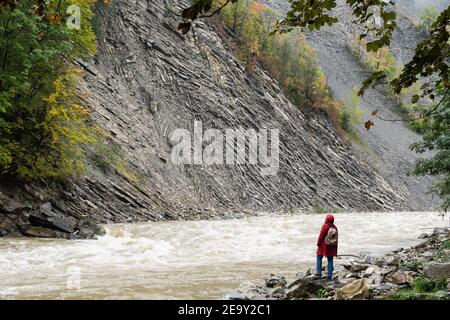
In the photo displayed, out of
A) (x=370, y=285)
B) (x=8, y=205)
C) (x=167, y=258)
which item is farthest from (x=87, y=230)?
(x=370, y=285)

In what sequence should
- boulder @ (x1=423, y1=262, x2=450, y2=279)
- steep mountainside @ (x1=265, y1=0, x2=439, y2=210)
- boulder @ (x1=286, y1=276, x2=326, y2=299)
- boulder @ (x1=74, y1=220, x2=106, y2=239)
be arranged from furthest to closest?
steep mountainside @ (x1=265, y1=0, x2=439, y2=210), boulder @ (x1=74, y1=220, x2=106, y2=239), boulder @ (x1=286, y1=276, x2=326, y2=299), boulder @ (x1=423, y1=262, x2=450, y2=279)

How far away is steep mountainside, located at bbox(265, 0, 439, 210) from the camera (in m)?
53.8

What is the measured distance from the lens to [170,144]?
3180 centimetres

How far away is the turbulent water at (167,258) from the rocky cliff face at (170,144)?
3570 mm

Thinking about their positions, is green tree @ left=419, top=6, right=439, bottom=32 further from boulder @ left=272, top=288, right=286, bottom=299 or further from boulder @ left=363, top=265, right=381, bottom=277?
boulder @ left=272, top=288, right=286, bottom=299

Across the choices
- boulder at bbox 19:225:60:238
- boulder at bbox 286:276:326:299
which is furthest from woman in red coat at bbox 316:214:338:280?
boulder at bbox 19:225:60:238

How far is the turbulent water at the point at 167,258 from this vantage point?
9.67 metres

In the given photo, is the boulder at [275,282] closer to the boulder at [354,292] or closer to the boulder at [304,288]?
the boulder at [304,288]

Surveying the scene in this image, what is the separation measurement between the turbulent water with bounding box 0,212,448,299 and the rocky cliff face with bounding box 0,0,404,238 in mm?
3570

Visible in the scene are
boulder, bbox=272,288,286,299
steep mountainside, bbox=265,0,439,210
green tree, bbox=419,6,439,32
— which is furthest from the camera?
green tree, bbox=419,6,439,32

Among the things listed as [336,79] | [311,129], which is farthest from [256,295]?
[336,79]

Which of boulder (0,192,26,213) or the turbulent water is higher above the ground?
the turbulent water

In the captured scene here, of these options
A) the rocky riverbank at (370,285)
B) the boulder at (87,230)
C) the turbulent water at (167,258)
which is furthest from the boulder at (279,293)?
the boulder at (87,230)
